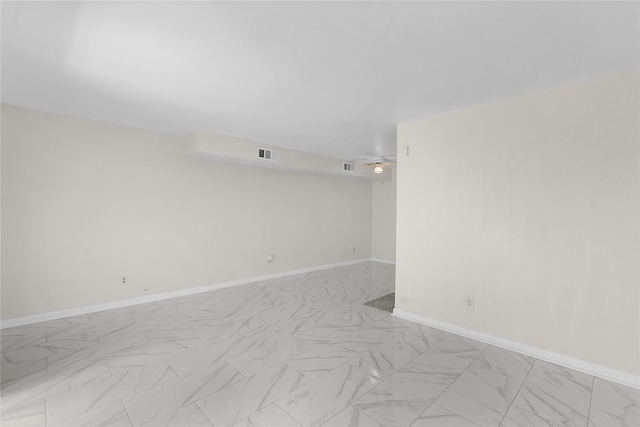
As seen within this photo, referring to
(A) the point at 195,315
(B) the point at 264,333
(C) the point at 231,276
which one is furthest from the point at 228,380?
(C) the point at 231,276

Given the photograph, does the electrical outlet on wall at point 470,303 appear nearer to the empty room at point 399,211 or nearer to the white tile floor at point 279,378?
the empty room at point 399,211

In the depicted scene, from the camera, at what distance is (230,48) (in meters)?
2.11

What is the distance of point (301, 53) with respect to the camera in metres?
2.16

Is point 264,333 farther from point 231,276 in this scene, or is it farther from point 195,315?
point 231,276

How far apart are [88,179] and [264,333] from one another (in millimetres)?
3102

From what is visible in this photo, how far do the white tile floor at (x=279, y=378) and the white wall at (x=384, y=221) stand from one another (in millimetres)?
4144

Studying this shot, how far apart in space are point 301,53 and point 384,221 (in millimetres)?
6066

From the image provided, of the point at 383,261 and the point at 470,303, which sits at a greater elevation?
the point at 470,303

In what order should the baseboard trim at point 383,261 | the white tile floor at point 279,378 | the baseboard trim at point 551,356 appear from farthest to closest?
the baseboard trim at point 383,261, the baseboard trim at point 551,356, the white tile floor at point 279,378

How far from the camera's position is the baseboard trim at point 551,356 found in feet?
7.50

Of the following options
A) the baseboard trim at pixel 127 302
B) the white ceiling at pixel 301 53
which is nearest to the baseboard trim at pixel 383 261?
the baseboard trim at pixel 127 302

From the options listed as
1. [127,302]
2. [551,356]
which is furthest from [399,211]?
[127,302]

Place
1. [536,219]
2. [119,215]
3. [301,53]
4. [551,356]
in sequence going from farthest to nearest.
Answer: [119,215]
[536,219]
[551,356]
[301,53]

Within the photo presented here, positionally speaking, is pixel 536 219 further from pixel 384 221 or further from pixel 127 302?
pixel 127 302
